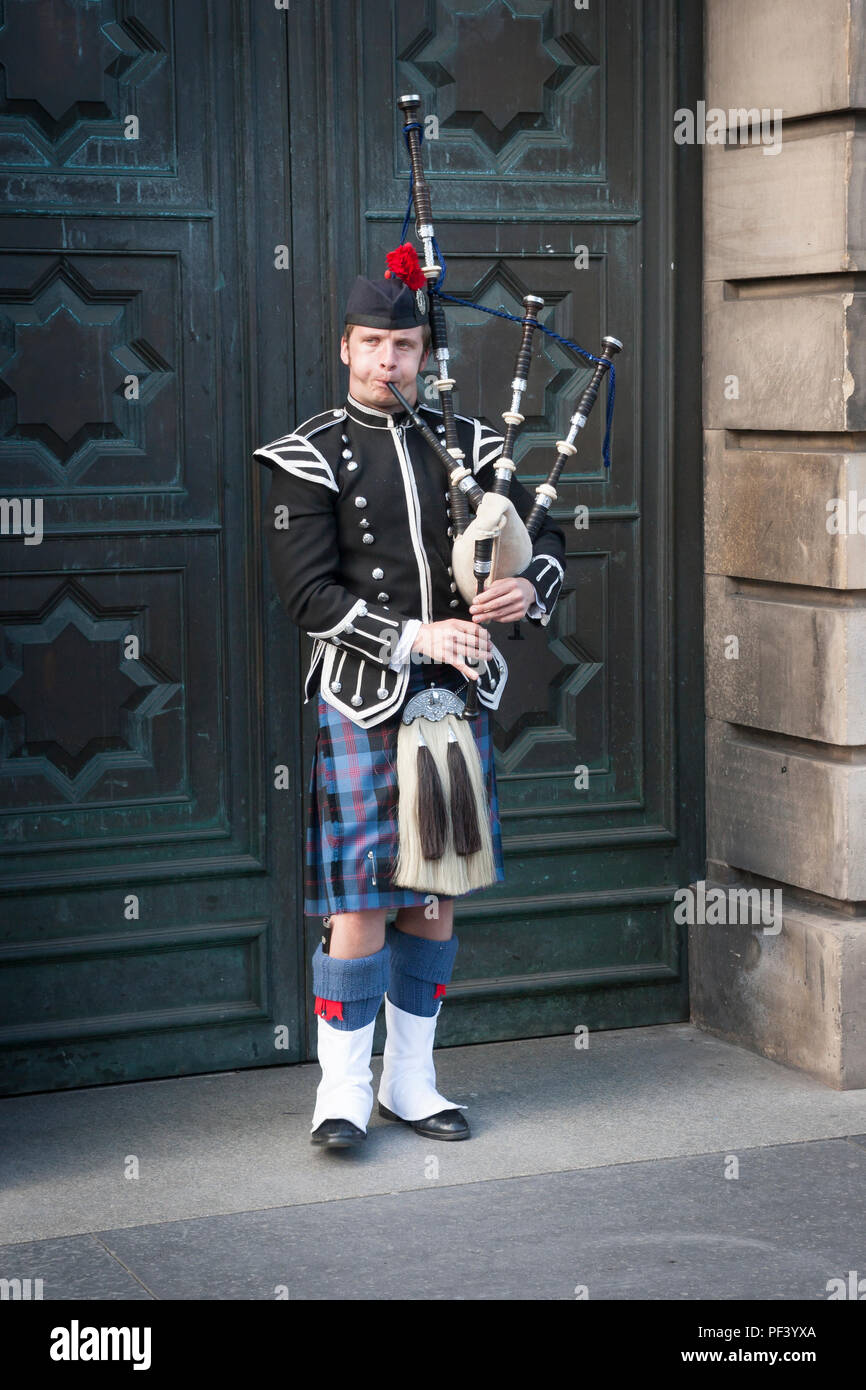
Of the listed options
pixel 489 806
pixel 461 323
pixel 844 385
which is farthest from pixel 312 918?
pixel 844 385

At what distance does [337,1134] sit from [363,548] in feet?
4.20

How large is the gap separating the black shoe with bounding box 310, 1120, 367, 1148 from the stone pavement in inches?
2.0

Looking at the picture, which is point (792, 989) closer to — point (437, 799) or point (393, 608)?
point (437, 799)

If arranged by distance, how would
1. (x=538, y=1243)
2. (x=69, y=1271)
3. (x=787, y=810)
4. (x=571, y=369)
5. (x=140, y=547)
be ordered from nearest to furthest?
1. (x=69, y=1271)
2. (x=538, y=1243)
3. (x=140, y=547)
4. (x=787, y=810)
5. (x=571, y=369)

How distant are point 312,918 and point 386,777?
2.72 feet

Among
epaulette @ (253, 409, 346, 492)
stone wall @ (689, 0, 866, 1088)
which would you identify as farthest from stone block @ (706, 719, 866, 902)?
epaulette @ (253, 409, 346, 492)

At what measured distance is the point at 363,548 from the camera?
13.4ft

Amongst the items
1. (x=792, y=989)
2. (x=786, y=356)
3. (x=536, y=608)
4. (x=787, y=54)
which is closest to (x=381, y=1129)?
(x=792, y=989)

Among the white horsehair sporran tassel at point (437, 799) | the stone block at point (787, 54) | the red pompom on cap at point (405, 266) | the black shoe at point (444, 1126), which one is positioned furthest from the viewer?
the stone block at point (787, 54)

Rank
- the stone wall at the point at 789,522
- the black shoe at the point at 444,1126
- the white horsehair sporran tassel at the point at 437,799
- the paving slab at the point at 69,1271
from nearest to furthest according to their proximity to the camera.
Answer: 1. the paving slab at the point at 69,1271
2. the white horsehair sporran tassel at the point at 437,799
3. the black shoe at the point at 444,1126
4. the stone wall at the point at 789,522

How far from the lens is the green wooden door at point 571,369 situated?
185 inches

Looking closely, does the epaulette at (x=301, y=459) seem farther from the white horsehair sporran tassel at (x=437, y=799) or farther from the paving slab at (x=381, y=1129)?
the paving slab at (x=381, y=1129)

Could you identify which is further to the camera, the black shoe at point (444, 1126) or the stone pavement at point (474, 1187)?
the black shoe at point (444, 1126)

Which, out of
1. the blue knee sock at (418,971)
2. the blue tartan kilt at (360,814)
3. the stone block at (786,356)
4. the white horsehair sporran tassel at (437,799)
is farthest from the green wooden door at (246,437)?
the white horsehair sporran tassel at (437,799)
